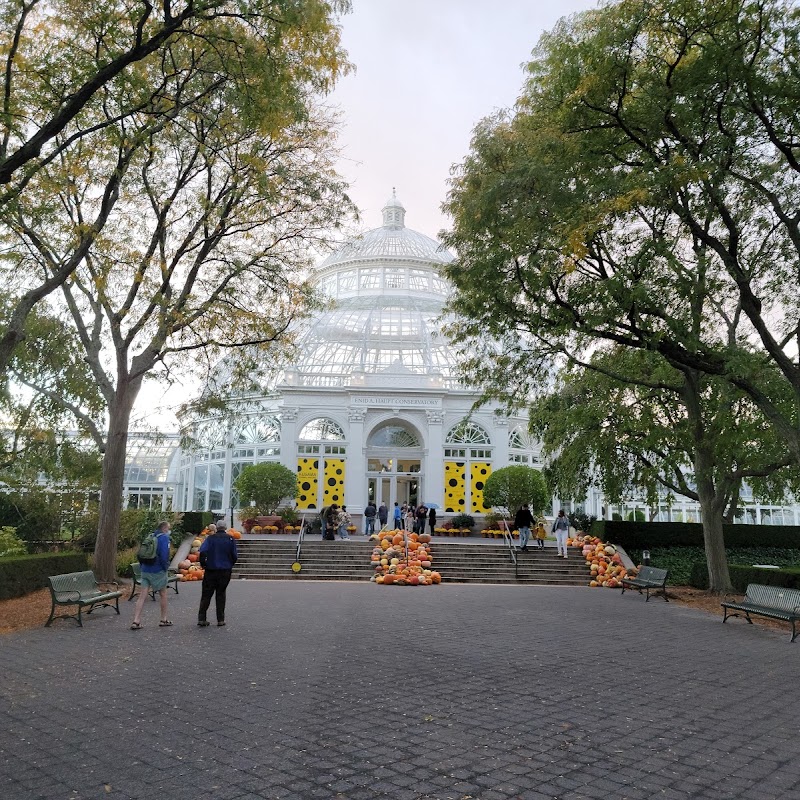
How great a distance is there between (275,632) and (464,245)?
7950 millimetres

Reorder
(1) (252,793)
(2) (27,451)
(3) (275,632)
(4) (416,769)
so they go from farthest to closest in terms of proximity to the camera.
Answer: (2) (27,451)
(3) (275,632)
(4) (416,769)
(1) (252,793)

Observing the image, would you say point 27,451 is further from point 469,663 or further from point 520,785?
point 520,785

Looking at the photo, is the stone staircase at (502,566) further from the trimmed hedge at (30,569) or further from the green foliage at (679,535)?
the trimmed hedge at (30,569)

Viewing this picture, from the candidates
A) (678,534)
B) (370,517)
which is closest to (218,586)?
(370,517)

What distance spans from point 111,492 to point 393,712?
10691 mm

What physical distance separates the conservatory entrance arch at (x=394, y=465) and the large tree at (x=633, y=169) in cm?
2014

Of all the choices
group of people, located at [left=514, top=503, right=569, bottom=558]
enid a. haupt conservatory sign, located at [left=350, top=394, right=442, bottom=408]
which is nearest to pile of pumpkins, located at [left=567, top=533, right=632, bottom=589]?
group of people, located at [left=514, top=503, right=569, bottom=558]

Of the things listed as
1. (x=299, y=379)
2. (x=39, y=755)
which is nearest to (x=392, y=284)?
(x=299, y=379)

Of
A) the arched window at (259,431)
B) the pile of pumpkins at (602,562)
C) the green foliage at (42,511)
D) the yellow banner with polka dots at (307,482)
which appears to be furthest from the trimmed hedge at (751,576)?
the arched window at (259,431)

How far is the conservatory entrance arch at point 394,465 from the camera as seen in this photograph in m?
31.8

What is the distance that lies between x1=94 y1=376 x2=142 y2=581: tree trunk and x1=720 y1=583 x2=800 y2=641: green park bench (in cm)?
1240

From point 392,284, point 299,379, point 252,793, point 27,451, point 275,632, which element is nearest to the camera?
point 252,793

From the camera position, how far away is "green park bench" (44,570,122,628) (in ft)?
33.6

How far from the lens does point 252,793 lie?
396cm
